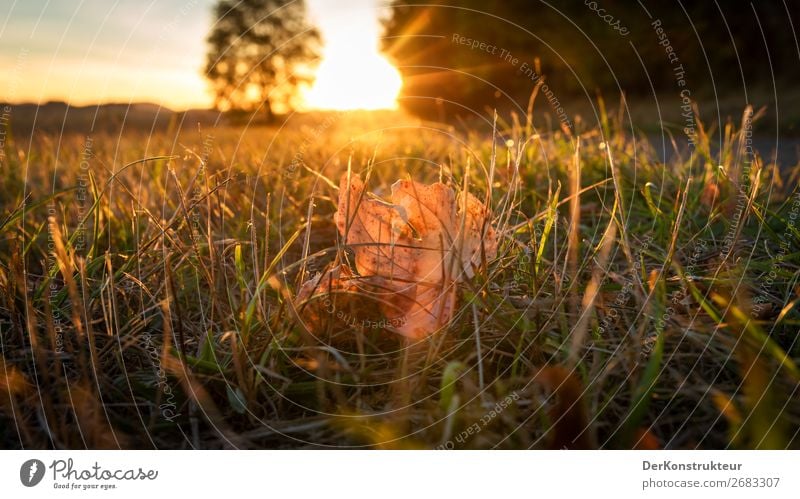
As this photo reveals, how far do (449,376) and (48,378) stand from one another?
0.69 metres

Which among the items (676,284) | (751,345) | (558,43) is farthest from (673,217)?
(558,43)

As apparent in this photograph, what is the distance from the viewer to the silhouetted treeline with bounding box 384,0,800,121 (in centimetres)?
502

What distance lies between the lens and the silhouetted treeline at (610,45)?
5016 millimetres

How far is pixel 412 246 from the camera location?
102 centimetres

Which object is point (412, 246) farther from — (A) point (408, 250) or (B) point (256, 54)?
(B) point (256, 54)
